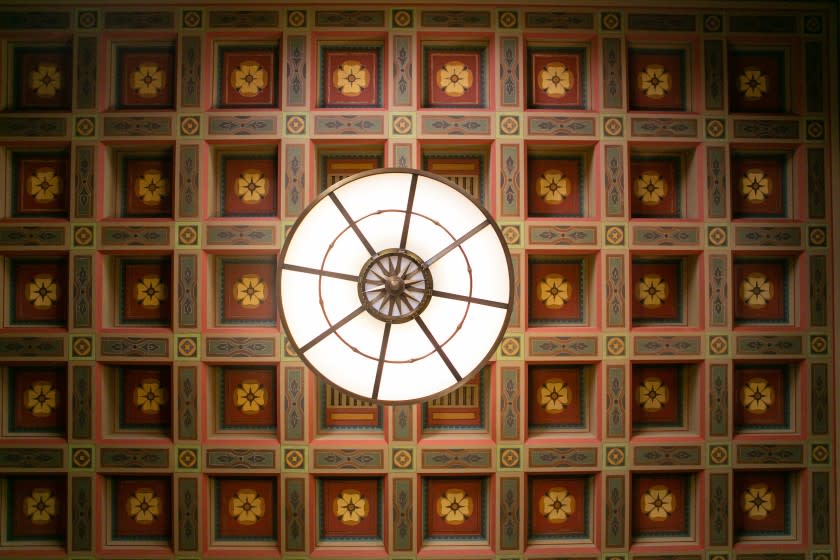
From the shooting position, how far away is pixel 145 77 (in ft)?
9.11

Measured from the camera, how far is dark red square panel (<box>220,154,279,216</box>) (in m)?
2.78

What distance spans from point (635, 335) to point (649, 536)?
105cm

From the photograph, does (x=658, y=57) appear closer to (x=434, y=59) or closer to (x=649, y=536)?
(x=434, y=59)

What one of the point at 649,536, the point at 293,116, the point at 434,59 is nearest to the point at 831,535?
the point at 649,536

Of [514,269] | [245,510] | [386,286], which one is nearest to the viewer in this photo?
[386,286]

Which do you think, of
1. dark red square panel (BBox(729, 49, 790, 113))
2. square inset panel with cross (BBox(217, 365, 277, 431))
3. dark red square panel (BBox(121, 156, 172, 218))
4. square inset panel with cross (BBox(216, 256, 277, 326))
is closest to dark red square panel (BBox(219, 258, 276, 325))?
square inset panel with cross (BBox(216, 256, 277, 326))

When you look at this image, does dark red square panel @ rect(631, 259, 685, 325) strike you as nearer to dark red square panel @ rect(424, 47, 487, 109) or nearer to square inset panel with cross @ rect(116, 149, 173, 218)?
dark red square panel @ rect(424, 47, 487, 109)

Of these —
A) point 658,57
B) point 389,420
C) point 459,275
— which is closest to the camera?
point 459,275

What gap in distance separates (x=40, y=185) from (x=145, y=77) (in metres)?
0.77

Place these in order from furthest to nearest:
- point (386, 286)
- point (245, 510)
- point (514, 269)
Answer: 1. point (245, 510)
2. point (514, 269)
3. point (386, 286)

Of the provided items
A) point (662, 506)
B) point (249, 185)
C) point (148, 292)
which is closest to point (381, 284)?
point (249, 185)

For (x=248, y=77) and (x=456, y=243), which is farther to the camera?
(x=248, y=77)

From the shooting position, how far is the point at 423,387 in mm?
1693

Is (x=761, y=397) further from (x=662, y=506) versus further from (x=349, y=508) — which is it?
→ (x=349, y=508)
